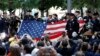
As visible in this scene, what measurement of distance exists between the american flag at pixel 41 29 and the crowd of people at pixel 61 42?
331 millimetres

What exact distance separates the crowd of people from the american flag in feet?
1.08

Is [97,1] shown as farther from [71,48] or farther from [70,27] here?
[71,48]

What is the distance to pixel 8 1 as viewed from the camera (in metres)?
45.8

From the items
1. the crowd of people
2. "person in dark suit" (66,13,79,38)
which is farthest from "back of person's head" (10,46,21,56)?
"person in dark suit" (66,13,79,38)

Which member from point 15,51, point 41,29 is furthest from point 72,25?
point 15,51

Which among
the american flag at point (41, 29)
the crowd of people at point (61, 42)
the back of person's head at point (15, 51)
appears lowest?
the back of person's head at point (15, 51)

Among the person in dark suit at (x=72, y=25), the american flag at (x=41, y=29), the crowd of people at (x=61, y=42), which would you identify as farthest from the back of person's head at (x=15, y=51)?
the person in dark suit at (x=72, y=25)

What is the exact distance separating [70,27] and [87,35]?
2.99 m

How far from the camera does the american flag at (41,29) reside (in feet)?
59.8

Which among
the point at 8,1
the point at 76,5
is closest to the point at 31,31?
the point at 76,5

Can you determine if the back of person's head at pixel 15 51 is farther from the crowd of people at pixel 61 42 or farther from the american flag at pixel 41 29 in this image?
the american flag at pixel 41 29

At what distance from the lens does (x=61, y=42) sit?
44.2 feet

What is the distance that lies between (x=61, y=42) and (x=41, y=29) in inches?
192

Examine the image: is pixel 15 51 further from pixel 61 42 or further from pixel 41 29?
pixel 41 29
